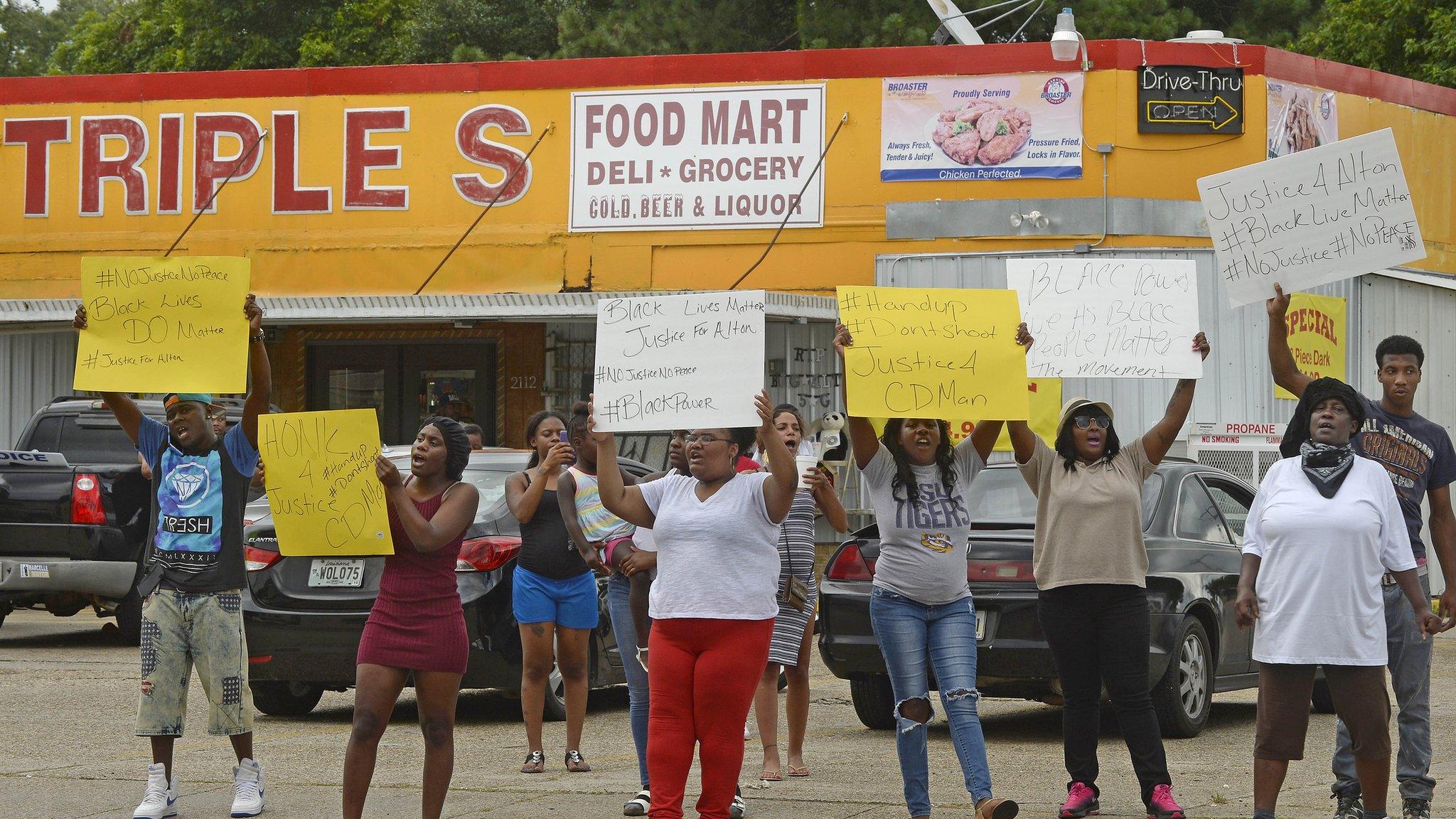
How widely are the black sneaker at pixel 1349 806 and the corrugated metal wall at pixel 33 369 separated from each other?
17.9m

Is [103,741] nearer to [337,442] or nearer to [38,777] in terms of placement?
[38,777]

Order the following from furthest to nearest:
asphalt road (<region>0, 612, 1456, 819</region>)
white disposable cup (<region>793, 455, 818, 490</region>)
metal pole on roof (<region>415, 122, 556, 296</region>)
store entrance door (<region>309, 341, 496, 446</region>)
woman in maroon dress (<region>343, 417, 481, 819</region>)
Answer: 1. store entrance door (<region>309, 341, 496, 446</region>)
2. metal pole on roof (<region>415, 122, 556, 296</region>)
3. white disposable cup (<region>793, 455, 818, 490</region>)
4. asphalt road (<region>0, 612, 1456, 819</region>)
5. woman in maroon dress (<region>343, 417, 481, 819</region>)

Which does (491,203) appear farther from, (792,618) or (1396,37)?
(1396,37)

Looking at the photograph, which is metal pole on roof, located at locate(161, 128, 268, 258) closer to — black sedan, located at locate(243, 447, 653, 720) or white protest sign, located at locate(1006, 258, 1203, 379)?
black sedan, located at locate(243, 447, 653, 720)

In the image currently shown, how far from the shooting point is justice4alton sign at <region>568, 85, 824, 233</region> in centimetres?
1914

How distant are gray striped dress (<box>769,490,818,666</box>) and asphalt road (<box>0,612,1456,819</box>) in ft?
1.98

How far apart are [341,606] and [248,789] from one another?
256cm

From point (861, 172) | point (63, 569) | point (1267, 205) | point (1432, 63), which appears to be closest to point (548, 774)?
point (1267, 205)

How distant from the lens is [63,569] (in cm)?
1341

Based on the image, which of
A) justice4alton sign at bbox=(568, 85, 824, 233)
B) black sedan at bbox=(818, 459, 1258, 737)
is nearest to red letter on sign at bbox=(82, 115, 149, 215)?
justice4alton sign at bbox=(568, 85, 824, 233)

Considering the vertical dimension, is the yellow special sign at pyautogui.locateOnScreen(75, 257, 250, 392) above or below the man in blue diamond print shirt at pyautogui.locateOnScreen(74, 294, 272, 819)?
above

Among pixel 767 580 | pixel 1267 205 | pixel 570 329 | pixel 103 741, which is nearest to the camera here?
pixel 767 580

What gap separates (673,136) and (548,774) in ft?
39.4

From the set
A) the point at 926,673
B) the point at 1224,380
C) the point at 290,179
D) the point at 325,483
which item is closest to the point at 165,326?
the point at 325,483
